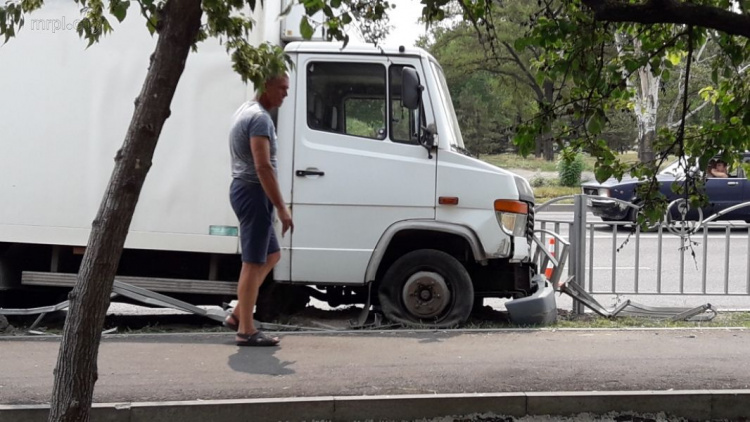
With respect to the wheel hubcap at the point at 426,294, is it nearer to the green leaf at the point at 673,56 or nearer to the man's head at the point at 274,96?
the man's head at the point at 274,96

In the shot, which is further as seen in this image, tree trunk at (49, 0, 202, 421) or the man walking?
the man walking

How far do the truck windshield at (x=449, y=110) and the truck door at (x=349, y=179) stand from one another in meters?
0.23

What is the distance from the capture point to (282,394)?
5527mm

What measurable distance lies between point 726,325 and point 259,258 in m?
4.37

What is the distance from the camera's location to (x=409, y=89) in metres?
7.38

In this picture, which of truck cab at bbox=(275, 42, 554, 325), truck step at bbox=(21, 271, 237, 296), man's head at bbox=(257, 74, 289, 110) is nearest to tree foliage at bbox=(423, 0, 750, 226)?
truck cab at bbox=(275, 42, 554, 325)

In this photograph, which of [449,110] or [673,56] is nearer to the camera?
[673,56]

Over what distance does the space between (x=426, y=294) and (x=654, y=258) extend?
3.36 m

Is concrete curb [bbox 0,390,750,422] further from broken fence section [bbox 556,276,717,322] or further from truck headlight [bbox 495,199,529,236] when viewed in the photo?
broken fence section [bbox 556,276,717,322]

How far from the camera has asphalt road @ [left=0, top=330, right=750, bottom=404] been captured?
18.6ft

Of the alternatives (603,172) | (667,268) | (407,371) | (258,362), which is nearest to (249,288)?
(258,362)

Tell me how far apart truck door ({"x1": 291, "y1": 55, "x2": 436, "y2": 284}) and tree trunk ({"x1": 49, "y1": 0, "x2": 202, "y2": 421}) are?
13.0 feet

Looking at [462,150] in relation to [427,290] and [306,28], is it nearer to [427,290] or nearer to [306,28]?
[427,290]

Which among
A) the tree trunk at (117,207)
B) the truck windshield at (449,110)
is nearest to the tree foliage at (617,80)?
the truck windshield at (449,110)
